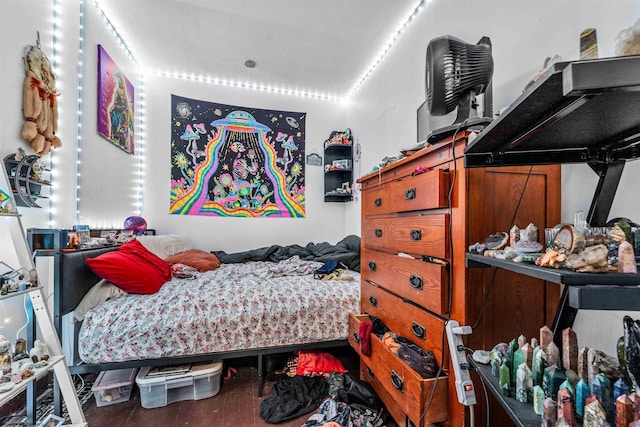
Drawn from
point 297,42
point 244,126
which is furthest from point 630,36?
point 244,126

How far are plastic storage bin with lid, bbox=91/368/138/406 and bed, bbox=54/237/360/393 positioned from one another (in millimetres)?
174

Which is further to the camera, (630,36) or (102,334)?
(102,334)

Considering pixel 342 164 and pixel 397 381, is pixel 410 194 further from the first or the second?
pixel 342 164

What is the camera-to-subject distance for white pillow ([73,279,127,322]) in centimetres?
157

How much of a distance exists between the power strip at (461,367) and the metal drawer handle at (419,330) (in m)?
0.28

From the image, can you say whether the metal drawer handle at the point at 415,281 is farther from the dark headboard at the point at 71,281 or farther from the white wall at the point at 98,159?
the white wall at the point at 98,159

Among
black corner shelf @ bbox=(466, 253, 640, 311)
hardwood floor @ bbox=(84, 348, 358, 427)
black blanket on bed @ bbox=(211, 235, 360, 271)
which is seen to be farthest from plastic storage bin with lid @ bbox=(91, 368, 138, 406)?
black corner shelf @ bbox=(466, 253, 640, 311)

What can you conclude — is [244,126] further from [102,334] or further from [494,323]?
[494,323]

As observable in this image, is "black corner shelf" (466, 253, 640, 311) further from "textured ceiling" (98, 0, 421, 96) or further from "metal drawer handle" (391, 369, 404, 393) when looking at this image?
"textured ceiling" (98, 0, 421, 96)

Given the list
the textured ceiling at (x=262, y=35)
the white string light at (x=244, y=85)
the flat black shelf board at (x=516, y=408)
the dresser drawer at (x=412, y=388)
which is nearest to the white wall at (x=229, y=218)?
the white string light at (x=244, y=85)

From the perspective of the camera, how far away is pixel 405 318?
123 centimetres

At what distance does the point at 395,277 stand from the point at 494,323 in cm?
44

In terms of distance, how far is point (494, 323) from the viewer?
948mm

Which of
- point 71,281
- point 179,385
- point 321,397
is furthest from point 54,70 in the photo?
point 321,397
